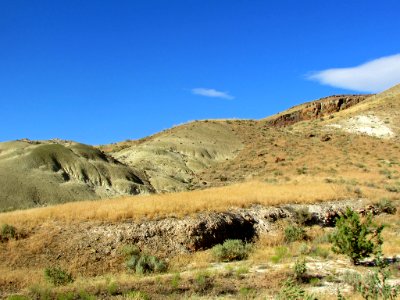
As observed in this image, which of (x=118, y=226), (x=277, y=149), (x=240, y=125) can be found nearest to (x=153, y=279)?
(x=118, y=226)

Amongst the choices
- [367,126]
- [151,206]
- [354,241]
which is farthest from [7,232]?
[367,126]

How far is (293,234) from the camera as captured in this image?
20.5 metres

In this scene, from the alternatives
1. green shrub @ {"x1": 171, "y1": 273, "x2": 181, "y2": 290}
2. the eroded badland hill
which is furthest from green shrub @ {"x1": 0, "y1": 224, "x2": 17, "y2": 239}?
green shrub @ {"x1": 171, "y1": 273, "x2": 181, "y2": 290}

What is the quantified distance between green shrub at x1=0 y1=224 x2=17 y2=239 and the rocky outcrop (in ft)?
350

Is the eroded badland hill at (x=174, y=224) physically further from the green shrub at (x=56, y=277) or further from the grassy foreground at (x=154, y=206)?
the green shrub at (x=56, y=277)

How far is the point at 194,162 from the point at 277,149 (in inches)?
509

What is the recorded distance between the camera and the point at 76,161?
43812 mm

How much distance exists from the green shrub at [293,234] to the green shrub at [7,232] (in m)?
11.8

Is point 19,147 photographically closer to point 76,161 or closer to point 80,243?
point 76,161

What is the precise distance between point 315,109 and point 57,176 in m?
99.0

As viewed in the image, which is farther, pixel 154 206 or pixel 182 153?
pixel 182 153

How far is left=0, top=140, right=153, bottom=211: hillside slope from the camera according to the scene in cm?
3525

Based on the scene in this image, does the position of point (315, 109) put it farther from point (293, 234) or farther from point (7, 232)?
point (7, 232)

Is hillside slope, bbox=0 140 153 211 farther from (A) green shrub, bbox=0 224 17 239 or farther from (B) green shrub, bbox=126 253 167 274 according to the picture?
(B) green shrub, bbox=126 253 167 274
